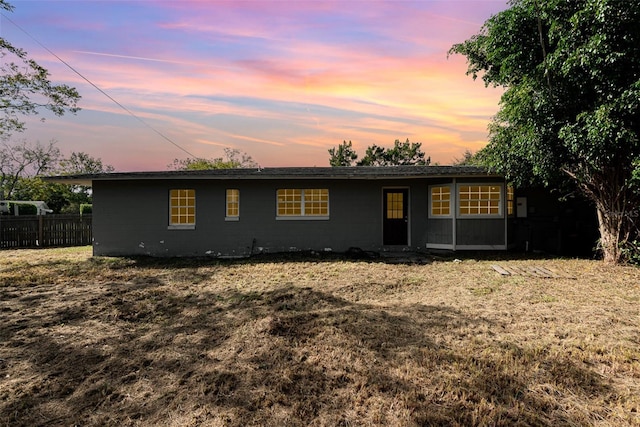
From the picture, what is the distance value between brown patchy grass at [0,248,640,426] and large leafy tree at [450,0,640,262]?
2.89 metres

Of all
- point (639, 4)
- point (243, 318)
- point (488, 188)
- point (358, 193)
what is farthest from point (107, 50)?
point (639, 4)

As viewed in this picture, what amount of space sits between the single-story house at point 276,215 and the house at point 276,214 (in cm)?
3

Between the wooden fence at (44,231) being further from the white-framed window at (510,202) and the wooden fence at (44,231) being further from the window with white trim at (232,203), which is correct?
the white-framed window at (510,202)

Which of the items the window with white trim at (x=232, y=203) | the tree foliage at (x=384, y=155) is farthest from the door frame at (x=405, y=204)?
the tree foliage at (x=384, y=155)

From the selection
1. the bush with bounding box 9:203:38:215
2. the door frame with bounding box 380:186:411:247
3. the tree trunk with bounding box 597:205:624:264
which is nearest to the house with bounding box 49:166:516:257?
the door frame with bounding box 380:186:411:247

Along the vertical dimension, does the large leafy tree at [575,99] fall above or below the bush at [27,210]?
above

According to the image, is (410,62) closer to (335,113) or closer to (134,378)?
(335,113)

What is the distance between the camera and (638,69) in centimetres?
661

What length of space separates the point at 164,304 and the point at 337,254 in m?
5.98

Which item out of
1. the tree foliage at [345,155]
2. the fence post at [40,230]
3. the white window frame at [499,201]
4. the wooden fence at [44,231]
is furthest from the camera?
the tree foliage at [345,155]

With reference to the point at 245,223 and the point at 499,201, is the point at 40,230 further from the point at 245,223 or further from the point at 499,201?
the point at 499,201

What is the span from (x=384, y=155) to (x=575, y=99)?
30.9m

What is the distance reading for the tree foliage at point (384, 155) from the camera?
37.1 m

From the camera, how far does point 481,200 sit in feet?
35.1
